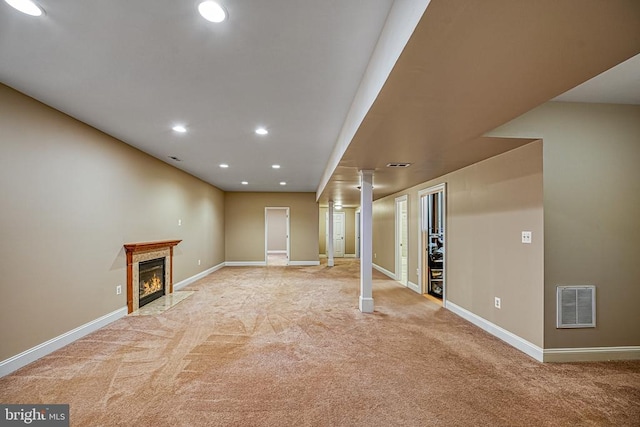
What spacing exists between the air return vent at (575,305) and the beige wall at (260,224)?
24.5 ft

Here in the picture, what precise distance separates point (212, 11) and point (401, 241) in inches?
253

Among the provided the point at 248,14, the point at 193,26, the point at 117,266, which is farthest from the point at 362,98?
the point at 117,266

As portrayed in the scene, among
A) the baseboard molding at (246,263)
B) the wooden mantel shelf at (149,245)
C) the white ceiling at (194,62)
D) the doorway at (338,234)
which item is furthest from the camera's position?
the doorway at (338,234)

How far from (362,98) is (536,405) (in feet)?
8.73

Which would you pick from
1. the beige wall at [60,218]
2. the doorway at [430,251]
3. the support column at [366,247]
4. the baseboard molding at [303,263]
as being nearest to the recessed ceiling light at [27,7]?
the beige wall at [60,218]

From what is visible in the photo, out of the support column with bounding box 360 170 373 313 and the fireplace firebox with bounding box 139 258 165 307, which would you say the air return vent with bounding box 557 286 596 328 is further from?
the fireplace firebox with bounding box 139 258 165 307

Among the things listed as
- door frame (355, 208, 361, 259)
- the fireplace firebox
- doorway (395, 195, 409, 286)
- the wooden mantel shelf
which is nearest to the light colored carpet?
the fireplace firebox

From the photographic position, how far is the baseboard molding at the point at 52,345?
2611 mm

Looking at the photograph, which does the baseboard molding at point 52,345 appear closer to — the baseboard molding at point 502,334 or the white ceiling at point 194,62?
the white ceiling at point 194,62

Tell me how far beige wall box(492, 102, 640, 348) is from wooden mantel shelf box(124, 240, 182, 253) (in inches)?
202

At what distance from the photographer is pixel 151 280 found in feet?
17.0

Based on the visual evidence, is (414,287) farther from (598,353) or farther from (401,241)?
(598,353)

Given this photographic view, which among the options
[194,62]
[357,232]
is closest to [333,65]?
[194,62]

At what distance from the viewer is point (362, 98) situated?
7.71 feet
